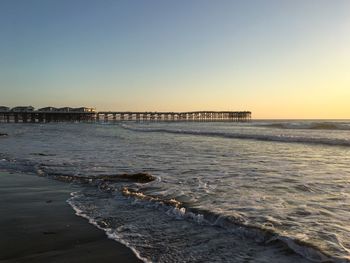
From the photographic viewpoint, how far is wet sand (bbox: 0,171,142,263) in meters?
4.87

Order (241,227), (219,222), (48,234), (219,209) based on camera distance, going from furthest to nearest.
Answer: (219,209) < (219,222) < (241,227) < (48,234)

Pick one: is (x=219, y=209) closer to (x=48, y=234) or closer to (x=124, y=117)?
(x=48, y=234)

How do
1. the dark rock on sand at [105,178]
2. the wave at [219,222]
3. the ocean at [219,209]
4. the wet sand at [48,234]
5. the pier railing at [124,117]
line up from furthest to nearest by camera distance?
the pier railing at [124,117] → the dark rock on sand at [105,178] → the ocean at [219,209] → the wave at [219,222] → the wet sand at [48,234]

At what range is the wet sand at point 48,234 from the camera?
4867mm

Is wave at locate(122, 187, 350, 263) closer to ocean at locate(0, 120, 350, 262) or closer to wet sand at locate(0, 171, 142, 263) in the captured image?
ocean at locate(0, 120, 350, 262)

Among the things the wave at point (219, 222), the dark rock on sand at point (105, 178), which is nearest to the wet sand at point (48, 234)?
the wave at point (219, 222)

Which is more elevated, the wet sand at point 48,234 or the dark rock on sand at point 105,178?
the wet sand at point 48,234

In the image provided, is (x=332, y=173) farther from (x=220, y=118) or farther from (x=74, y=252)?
(x=220, y=118)

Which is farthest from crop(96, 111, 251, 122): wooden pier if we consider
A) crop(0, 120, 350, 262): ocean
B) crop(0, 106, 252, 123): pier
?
Answer: crop(0, 120, 350, 262): ocean

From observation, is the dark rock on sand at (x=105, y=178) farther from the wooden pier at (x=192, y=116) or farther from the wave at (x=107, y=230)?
the wooden pier at (x=192, y=116)

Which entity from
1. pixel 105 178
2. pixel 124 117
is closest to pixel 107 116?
pixel 124 117

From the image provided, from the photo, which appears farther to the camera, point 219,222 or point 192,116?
point 192,116

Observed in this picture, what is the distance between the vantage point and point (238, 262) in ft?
15.5

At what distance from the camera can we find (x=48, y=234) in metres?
5.73
